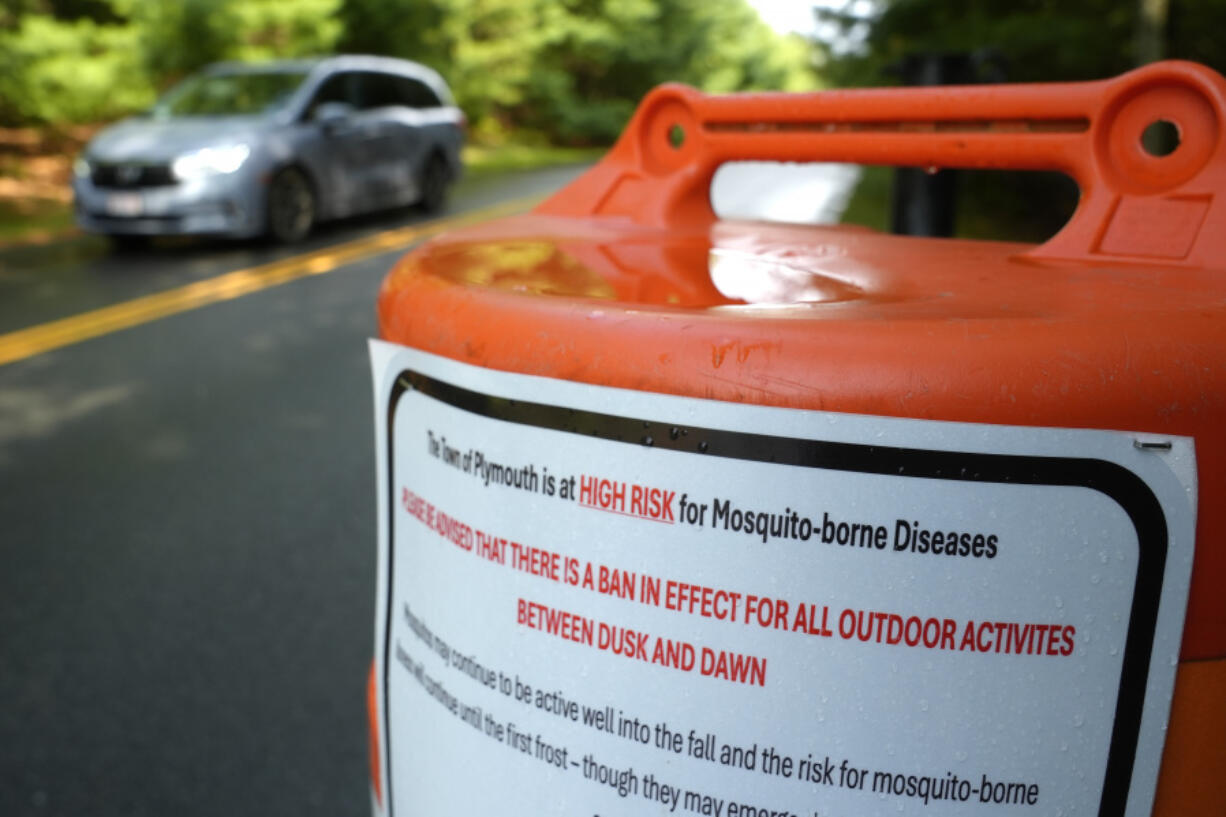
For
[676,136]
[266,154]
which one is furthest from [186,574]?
[266,154]

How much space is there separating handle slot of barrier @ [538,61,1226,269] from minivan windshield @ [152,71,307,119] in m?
10.8

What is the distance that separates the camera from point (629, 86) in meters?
41.4

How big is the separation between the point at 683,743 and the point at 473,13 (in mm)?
32401

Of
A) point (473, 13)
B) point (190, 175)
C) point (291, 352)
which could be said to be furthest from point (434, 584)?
point (473, 13)

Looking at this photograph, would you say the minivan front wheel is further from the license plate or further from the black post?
the black post

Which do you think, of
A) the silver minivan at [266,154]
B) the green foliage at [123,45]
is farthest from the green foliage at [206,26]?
the silver minivan at [266,154]

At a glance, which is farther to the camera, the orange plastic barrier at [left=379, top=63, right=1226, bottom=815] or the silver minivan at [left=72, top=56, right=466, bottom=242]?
the silver minivan at [left=72, top=56, right=466, bottom=242]

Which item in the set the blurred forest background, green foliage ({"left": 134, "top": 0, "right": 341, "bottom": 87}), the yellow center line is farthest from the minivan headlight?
green foliage ({"left": 134, "top": 0, "right": 341, "bottom": 87})

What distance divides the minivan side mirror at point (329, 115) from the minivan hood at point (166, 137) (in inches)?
24.1

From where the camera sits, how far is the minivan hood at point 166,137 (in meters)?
10.6

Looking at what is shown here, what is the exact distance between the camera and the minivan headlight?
34.4 ft

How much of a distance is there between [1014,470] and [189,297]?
8.47 metres

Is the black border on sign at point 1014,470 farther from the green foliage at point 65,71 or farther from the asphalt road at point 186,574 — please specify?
the green foliage at point 65,71

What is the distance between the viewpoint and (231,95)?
472 inches
